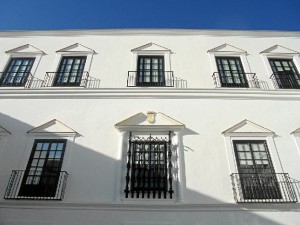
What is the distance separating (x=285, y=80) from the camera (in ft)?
38.4

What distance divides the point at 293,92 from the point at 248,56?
8.22 ft

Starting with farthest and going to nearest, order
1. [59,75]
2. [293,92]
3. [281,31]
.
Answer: [281,31] < [59,75] < [293,92]

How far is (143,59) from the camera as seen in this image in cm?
1254

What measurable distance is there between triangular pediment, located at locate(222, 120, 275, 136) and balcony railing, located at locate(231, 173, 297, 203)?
1484 millimetres

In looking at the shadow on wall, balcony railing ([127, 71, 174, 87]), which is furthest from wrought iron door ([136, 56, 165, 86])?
the shadow on wall

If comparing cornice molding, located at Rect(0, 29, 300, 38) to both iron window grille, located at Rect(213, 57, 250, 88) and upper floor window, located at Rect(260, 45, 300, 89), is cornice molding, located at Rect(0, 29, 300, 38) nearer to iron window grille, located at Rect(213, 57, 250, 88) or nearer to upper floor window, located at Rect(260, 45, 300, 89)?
upper floor window, located at Rect(260, 45, 300, 89)

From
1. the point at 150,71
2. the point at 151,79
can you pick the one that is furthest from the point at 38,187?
the point at 150,71

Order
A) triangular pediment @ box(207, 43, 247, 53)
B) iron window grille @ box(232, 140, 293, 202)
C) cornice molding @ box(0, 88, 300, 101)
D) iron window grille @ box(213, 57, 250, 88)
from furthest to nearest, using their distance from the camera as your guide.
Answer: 1. triangular pediment @ box(207, 43, 247, 53)
2. iron window grille @ box(213, 57, 250, 88)
3. cornice molding @ box(0, 88, 300, 101)
4. iron window grille @ box(232, 140, 293, 202)

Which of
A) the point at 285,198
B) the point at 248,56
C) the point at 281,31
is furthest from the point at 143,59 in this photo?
the point at 285,198

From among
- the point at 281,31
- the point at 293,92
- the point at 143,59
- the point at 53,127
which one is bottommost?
the point at 53,127

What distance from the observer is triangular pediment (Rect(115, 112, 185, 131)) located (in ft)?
32.4

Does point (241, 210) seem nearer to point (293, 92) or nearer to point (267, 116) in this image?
point (267, 116)

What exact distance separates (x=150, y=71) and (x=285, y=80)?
18.0ft

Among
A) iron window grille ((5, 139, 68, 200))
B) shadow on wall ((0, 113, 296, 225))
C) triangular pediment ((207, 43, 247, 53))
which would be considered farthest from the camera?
triangular pediment ((207, 43, 247, 53))
